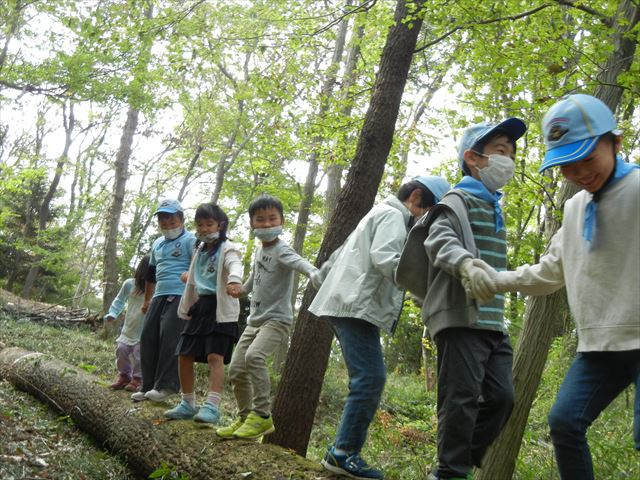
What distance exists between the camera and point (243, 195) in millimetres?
25922

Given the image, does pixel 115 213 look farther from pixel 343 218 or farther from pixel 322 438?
pixel 343 218

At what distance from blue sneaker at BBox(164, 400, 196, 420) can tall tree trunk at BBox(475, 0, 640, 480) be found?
2.58 m

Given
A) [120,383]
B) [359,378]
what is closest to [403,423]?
[120,383]

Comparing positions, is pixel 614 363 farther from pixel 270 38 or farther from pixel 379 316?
pixel 270 38

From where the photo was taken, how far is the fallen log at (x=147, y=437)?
4.12m

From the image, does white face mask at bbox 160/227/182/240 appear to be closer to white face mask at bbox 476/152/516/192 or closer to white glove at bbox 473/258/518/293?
white face mask at bbox 476/152/516/192

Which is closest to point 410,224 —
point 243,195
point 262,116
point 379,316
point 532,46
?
point 379,316

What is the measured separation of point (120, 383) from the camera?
22.1ft

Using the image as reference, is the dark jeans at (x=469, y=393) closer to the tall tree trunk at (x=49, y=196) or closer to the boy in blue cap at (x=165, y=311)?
the boy in blue cap at (x=165, y=311)

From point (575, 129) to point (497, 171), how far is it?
2.66 ft

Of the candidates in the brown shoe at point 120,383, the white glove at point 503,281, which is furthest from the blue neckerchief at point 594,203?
the brown shoe at point 120,383

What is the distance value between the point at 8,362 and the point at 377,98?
5.96 meters

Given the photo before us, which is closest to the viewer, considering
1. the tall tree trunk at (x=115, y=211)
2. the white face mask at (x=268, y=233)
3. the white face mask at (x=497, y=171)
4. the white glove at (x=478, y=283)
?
the white glove at (x=478, y=283)

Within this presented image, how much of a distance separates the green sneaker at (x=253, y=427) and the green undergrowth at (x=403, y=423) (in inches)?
42.1
